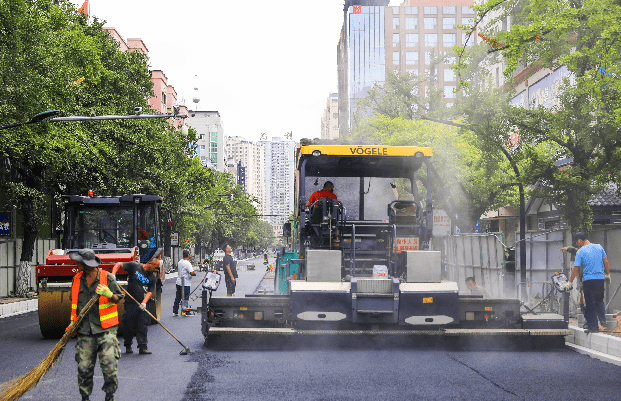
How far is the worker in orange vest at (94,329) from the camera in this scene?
23.7 ft

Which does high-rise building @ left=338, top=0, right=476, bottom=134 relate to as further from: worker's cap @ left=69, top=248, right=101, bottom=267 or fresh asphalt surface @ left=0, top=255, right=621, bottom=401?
worker's cap @ left=69, top=248, right=101, bottom=267

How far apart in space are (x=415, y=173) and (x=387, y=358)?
3594mm

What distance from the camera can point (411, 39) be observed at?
114 m

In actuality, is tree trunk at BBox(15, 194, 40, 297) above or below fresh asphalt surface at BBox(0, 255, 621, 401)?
above

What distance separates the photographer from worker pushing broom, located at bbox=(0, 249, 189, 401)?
23.4ft

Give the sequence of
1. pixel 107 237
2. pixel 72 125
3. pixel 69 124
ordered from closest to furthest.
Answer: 1. pixel 107 237
2. pixel 69 124
3. pixel 72 125

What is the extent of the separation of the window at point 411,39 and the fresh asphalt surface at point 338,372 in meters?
106

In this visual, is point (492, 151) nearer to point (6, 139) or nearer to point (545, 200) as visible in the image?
point (545, 200)

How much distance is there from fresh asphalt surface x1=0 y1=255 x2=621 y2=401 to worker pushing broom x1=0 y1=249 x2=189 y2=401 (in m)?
0.97

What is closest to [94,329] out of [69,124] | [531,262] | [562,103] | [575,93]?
[575,93]

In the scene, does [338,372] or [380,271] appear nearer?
[338,372]

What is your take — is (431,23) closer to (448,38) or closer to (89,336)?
(448,38)

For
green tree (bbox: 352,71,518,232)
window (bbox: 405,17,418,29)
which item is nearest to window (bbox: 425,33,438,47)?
window (bbox: 405,17,418,29)

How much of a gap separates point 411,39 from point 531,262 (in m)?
97.8
